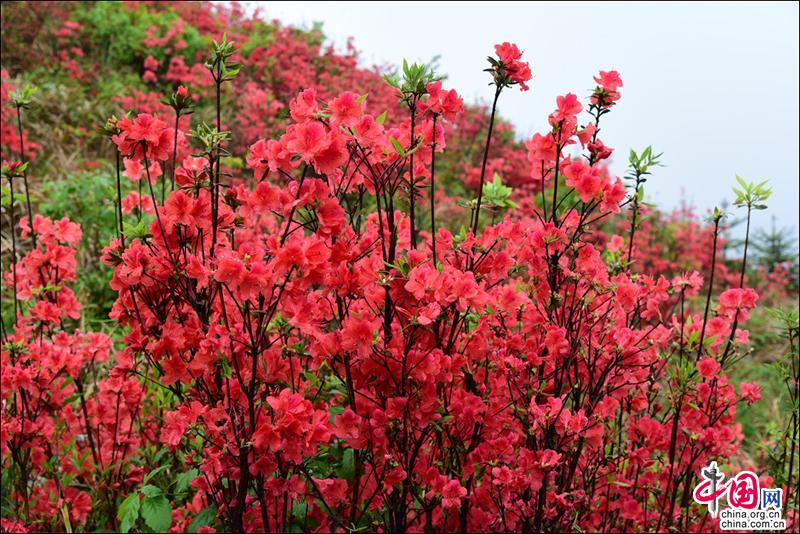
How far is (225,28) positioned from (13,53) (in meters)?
4.58

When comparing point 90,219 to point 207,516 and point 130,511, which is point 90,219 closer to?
point 130,511

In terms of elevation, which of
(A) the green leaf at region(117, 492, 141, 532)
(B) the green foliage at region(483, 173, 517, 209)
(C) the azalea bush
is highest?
(B) the green foliage at region(483, 173, 517, 209)

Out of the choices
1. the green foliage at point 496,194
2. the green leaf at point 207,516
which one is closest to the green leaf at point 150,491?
the green leaf at point 207,516

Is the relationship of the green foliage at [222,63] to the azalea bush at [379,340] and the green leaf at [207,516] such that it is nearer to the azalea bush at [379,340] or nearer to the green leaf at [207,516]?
the azalea bush at [379,340]

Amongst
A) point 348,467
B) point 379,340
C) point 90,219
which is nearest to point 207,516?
point 348,467

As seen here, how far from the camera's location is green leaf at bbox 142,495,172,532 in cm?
196

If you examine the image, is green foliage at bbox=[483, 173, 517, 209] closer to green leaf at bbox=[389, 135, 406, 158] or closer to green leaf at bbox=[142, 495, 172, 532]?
green leaf at bbox=[389, 135, 406, 158]

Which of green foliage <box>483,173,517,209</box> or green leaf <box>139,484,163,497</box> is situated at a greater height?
green foliage <box>483,173,517,209</box>

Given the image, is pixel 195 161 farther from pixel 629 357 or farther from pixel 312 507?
pixel 629 357

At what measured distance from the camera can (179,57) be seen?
38.7ft

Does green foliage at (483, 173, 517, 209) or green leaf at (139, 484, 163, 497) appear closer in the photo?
green leaf at (139, 484, 163, 497)

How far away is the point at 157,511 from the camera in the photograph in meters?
1.97

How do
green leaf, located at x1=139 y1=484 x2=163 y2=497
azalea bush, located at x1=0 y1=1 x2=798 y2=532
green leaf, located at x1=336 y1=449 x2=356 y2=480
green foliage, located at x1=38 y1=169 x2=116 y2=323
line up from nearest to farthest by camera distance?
1. azalea bush, located at x1=0 y1=1 x2=798 y2=532
2. green leaf, located at x1=139 y1=484 x2=163 y2=497
3. green leaf, located at x1=336 y1=449 x2=356 y2=480
4. green foliage, located at x1=38 y1=169 x2=116 y2=323

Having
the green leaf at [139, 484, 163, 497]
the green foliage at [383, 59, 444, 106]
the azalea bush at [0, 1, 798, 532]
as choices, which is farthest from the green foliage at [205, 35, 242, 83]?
the green leaf at [139, 484, 163, 497]
